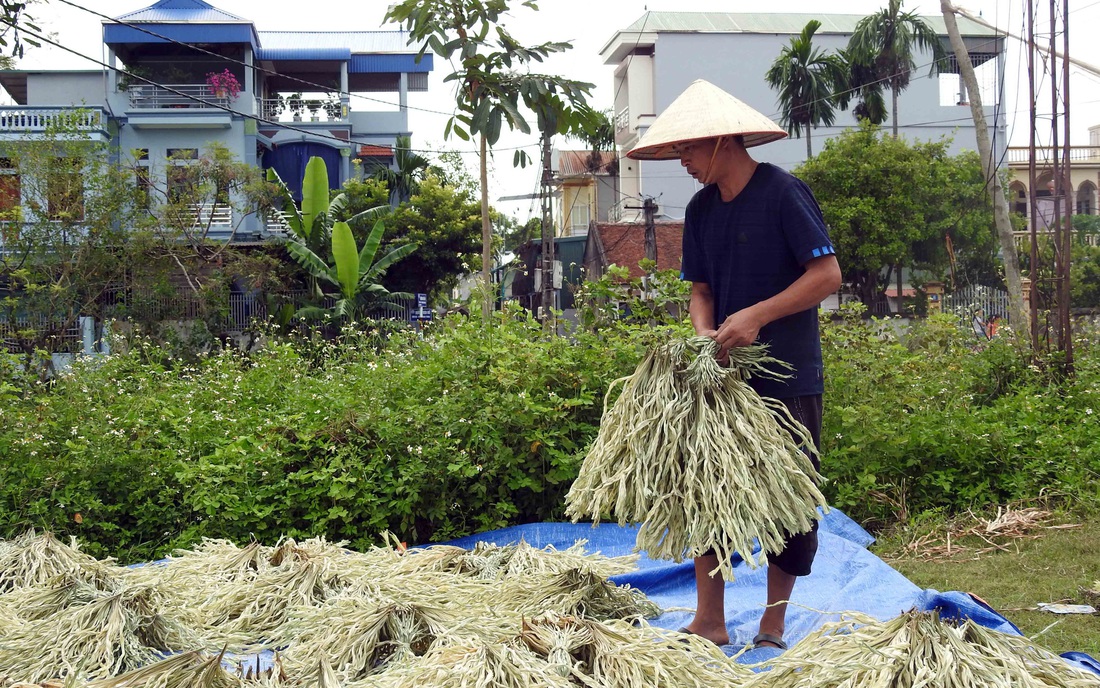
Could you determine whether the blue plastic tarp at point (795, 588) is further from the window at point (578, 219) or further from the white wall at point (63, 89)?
the window at point (578, 219)

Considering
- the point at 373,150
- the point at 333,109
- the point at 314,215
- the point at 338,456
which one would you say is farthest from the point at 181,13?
the point at 338,456

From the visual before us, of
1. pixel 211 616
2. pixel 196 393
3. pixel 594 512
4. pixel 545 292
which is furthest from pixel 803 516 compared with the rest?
pixel 545 292

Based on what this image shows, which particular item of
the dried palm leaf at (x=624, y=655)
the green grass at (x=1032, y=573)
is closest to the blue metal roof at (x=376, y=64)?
the green grass at (x=1032, y=573)

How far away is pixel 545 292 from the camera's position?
20.4m

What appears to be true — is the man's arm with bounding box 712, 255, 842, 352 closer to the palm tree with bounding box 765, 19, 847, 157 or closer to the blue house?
the blue house

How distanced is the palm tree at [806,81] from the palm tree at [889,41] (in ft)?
3.21

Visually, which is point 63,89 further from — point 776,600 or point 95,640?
point 776,600

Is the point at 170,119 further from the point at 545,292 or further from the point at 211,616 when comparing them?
the point at 211,616

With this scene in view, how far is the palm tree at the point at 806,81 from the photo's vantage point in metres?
32.2

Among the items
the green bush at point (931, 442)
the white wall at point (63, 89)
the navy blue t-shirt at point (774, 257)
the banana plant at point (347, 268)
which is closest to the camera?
the navy blue t-shirt at point (774, 257)

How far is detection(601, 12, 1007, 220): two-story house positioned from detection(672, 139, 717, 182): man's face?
31.8 metres

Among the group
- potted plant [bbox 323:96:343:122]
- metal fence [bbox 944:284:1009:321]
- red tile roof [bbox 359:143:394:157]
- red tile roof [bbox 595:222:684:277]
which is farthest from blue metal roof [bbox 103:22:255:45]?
metal fence [bbox 944:284:1009:321]

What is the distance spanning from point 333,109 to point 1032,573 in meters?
30.4

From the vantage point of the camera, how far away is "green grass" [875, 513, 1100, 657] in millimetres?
3557
